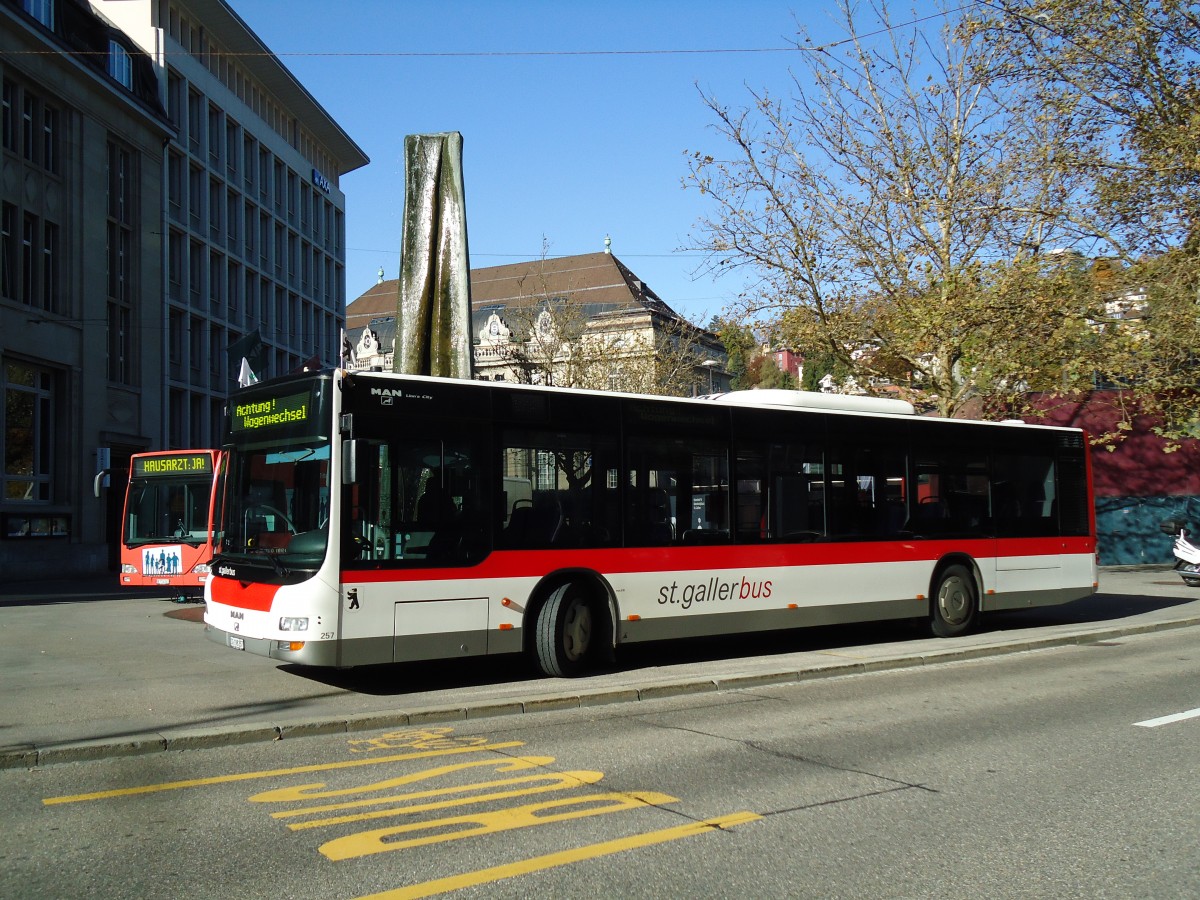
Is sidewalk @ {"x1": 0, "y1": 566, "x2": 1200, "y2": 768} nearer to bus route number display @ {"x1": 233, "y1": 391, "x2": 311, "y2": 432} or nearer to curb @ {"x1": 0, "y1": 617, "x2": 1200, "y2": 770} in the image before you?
curb @ {"x1": 0, "y1": 617, "x2": 1200, "y2": 770}

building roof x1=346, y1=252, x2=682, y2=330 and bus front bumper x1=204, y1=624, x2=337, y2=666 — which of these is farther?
building roof x1=346, y1=252, x2=682, y2=330

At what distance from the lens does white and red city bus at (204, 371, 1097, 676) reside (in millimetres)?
9766

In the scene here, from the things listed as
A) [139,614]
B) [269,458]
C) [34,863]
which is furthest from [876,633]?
[34,863]

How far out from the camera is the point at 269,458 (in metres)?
10.3

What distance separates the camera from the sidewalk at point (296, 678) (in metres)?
8.33

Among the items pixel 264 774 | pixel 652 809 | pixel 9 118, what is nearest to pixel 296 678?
pixel 264 774

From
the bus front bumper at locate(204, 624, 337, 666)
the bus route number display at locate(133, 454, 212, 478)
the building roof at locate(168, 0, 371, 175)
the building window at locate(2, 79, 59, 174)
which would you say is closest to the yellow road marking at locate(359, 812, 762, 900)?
the bus front bumper at locate(204, 624, 337, 666)

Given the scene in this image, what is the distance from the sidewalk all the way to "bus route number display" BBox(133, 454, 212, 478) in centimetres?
509

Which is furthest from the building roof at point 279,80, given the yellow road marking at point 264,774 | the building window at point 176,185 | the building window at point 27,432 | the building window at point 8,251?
the yellow road marking at point 264,774

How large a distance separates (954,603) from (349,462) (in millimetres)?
9158

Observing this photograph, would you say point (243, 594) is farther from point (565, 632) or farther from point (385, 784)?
point (385, 784)

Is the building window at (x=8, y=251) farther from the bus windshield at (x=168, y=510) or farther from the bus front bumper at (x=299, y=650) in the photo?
the bus front bumper at (x=299, y=650)

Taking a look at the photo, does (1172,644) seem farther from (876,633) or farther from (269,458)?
(269,458)

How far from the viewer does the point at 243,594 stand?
1016 cm
